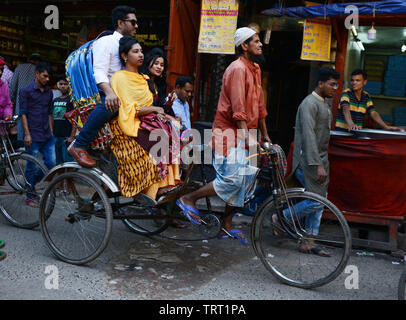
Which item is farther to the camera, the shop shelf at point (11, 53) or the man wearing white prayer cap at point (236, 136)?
the shop shelf at point (11, 53)

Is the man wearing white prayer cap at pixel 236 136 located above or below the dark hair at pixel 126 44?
below

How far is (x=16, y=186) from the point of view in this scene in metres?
5.25

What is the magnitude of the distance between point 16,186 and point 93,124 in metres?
1.90

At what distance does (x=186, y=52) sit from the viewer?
7.82m

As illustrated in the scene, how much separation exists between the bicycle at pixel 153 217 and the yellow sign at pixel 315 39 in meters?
3.32

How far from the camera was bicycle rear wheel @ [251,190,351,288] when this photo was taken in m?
3.70

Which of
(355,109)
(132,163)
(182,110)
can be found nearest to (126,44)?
(132,163)

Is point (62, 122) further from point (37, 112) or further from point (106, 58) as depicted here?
point (106, 58)

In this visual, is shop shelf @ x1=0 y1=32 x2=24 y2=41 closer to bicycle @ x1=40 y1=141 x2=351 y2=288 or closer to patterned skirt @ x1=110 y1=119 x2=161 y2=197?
bicycle @ x1=40 y1=141 x2=351 y2=288

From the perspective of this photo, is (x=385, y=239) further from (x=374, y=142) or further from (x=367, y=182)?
(x=374, y=142)

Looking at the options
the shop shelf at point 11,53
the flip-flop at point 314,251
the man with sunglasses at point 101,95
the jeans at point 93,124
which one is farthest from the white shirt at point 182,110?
the shop shelf at point 11,53

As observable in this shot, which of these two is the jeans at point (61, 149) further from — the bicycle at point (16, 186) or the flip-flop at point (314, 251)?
the flip-flop at point (314, 251)

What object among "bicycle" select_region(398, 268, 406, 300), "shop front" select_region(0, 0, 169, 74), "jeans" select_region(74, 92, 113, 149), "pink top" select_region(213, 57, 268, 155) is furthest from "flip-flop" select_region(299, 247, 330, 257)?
"shop front" select_region(0, 0, 169, 74)

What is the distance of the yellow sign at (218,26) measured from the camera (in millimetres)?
7039
